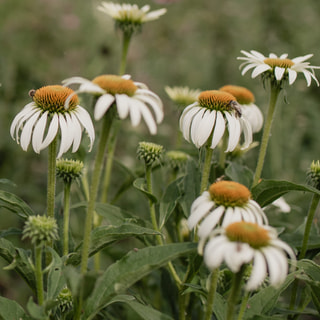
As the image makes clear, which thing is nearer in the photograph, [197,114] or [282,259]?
[282,259]

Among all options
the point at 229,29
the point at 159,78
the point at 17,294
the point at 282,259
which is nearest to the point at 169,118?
the point at 159,78

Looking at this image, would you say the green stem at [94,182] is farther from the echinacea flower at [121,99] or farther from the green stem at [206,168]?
the green stem at [206,168]

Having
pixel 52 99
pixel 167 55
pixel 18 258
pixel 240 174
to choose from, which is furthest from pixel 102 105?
pixel 167 55

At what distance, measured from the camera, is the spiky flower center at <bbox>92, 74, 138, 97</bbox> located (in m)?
0.79

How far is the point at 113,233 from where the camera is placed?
916 mm

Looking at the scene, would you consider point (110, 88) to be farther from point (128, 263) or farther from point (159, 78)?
point (159, 78)

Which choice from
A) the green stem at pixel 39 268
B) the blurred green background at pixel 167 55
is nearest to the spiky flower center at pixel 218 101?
the green stem at pixel 39 268

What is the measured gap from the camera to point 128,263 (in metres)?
0.85

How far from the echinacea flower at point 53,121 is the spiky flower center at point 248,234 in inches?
14.8

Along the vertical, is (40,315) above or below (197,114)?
below

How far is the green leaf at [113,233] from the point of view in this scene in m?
0.91

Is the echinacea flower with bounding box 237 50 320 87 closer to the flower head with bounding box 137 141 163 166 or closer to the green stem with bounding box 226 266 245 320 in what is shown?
the flower head with bounding box 137 141 163 166

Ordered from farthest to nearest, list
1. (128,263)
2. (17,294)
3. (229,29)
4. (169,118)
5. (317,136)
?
(229,29)
(169,118)
(317,136)
(17,294)
(128,263)

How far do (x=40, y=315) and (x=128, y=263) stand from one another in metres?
0.17
